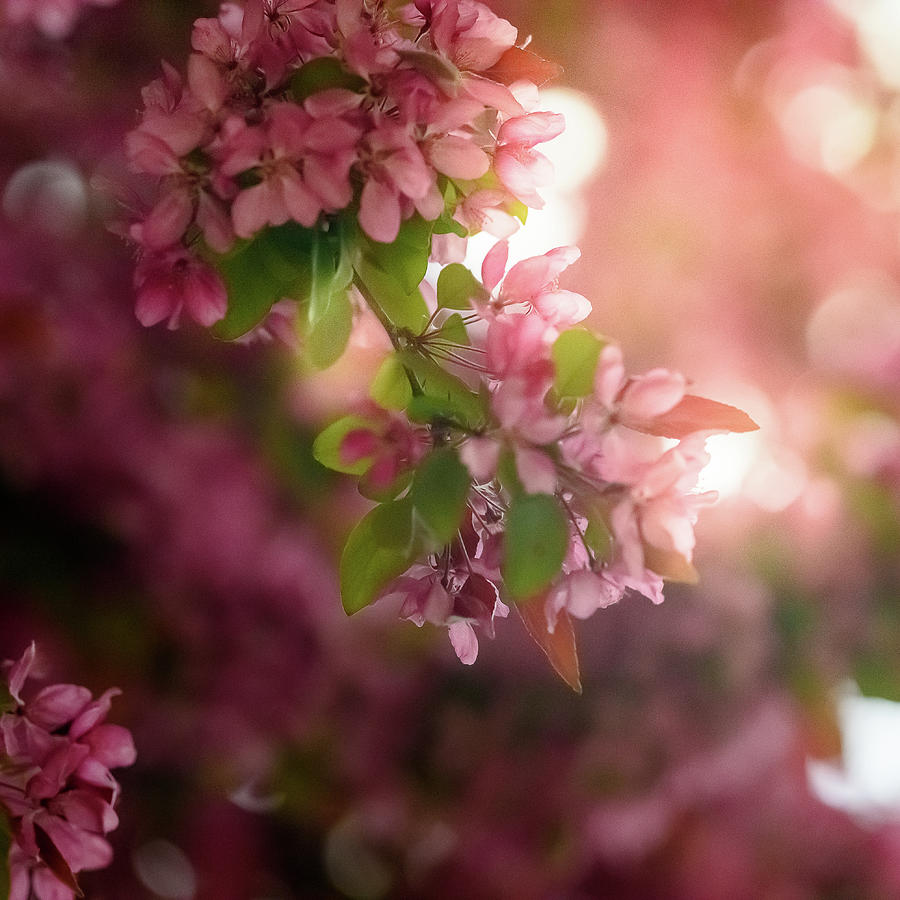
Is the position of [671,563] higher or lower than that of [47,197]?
higher

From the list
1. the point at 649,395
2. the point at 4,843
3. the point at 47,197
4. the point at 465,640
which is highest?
the point at 649,395

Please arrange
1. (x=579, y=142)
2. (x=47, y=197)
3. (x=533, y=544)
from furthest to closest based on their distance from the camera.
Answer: (x=579, y=142) < (x=47, y=197) < (x=533, y=544)

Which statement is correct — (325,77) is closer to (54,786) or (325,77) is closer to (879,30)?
(54,786)

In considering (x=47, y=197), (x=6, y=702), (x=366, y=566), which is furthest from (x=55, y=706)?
(x=47, y=197)

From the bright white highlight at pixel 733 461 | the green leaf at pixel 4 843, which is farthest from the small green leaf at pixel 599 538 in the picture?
the bright white highlight at pixel 733 461

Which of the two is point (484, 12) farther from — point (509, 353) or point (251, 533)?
point (251, 533)

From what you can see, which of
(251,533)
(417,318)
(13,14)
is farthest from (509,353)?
(251,533)

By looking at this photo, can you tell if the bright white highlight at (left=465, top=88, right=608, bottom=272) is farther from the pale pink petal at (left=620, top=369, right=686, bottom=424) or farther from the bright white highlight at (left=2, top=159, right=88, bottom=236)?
the pale pink petal at (left=620, top=369, right=686, bottom=424)

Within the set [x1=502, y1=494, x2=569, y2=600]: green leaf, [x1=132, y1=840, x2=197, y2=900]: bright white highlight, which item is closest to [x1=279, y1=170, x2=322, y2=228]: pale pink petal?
[x1=502, y1=494, x2=569, y2=600]: green leaf

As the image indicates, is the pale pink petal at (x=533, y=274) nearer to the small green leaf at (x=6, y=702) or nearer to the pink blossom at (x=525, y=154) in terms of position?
the pink blossom at (x=525, y=154)
